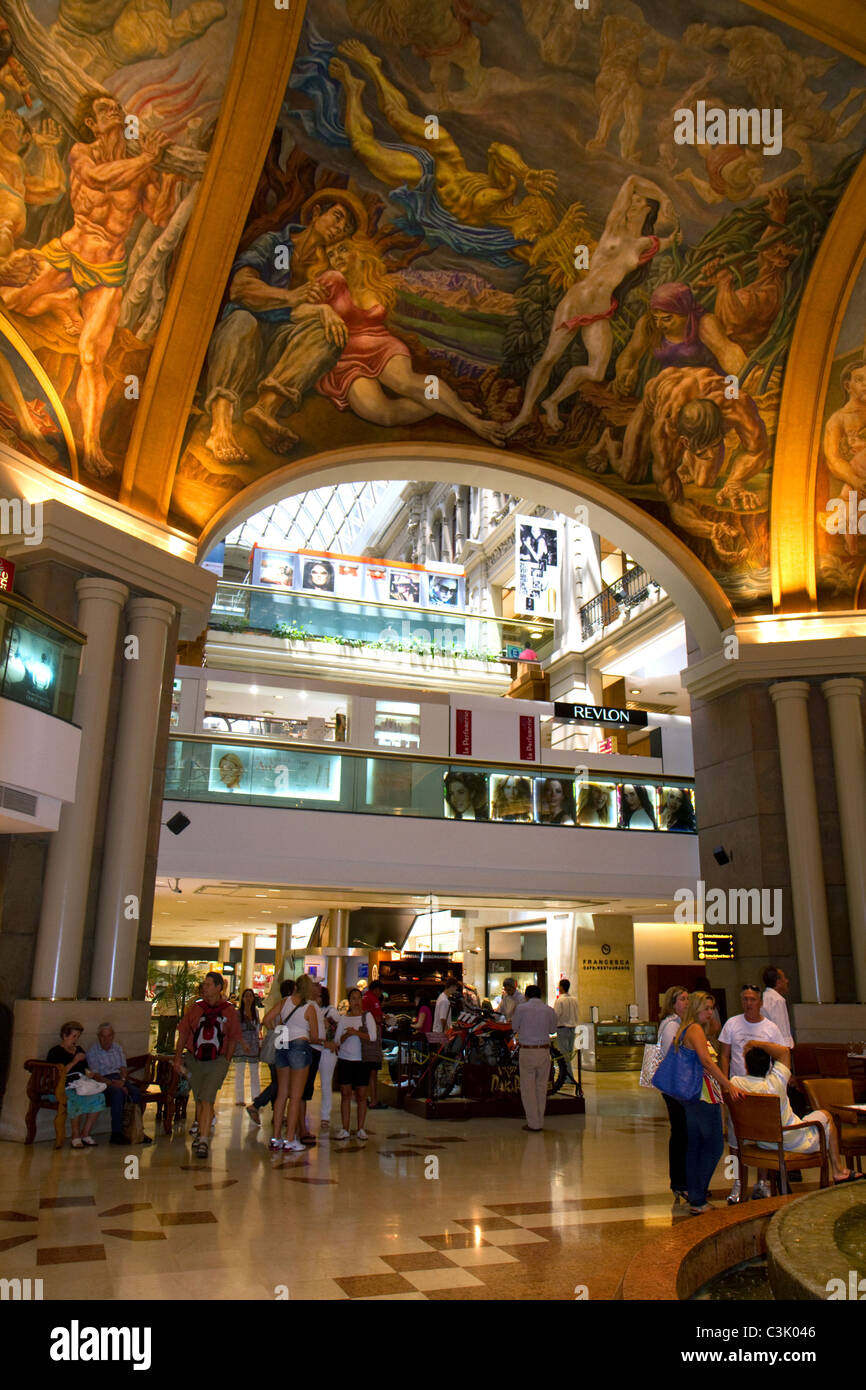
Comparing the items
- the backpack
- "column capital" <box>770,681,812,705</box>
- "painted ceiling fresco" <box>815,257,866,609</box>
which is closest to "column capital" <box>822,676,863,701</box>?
"column capital" <box>770,681,812,705</box>

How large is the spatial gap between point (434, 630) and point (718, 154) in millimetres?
16590

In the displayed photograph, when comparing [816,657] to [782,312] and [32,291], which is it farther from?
[32,291]

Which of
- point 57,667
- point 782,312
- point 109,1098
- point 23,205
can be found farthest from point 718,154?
point 109,1098

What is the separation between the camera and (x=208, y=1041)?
8.52 m

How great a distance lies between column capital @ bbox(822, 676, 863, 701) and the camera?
13.5 metres

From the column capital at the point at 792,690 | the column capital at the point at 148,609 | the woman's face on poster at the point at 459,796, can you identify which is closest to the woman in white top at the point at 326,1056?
the column capital at the point at 148,609

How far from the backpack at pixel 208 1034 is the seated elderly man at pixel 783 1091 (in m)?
4.42

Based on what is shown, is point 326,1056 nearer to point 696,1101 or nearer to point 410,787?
point 696,1101

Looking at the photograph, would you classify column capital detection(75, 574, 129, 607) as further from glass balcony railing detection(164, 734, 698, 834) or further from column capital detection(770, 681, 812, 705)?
column capital detection(770, 681, 812, 705)

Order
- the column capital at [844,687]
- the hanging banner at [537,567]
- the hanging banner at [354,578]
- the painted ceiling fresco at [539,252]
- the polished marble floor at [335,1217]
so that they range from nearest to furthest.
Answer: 1. the polished marble floor at [335,1217]
2. the painted ceiling fresco at [539,252]
3. the column capital at [844,687]
4. the hanging banner at [537,567]
5. the hanging banner at [354,578]

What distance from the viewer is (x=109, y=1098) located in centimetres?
896

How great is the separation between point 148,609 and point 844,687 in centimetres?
917

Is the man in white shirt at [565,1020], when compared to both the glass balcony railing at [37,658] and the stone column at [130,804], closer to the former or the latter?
the stone column at [130,804]

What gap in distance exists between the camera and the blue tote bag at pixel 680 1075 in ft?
20.4
